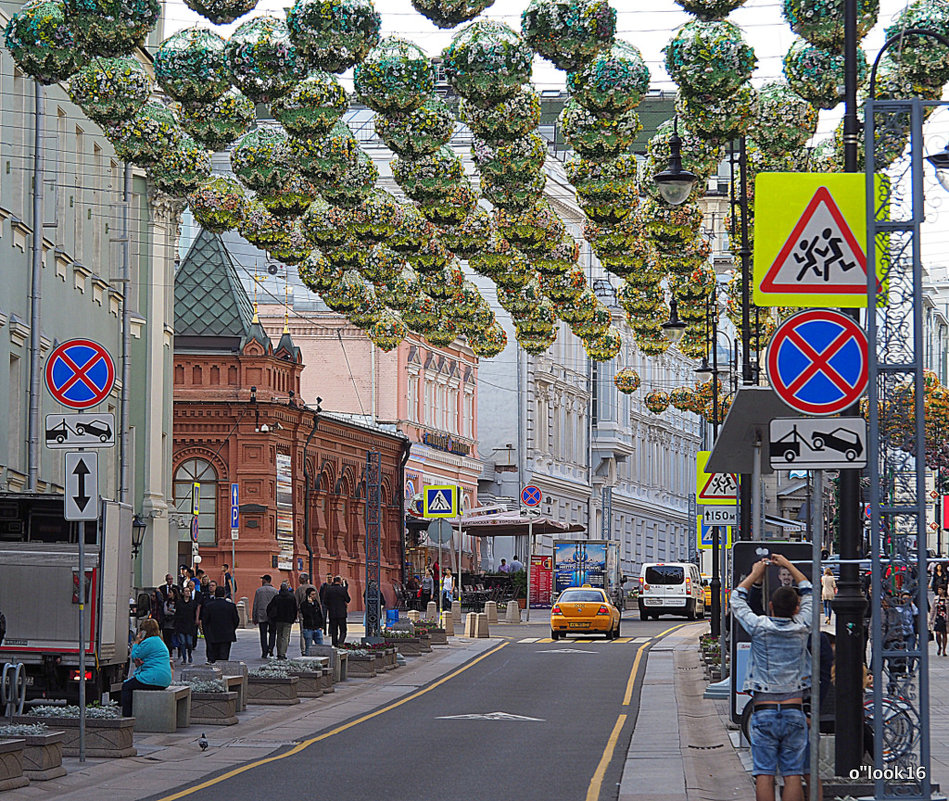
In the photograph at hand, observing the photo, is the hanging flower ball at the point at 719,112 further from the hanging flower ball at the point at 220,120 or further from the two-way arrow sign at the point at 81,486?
the two-way arrow sign at the point at 81,486

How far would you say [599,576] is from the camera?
6166cm

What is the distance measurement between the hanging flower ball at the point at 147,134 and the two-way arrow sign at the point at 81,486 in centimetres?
286

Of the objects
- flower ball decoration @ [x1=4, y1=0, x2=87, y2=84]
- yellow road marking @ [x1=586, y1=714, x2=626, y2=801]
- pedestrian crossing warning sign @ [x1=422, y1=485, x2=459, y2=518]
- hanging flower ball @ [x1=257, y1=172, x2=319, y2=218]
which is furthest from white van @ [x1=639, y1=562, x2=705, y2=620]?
flower ball decoration @ [x1=4, y1=0, x2=87, y2=84]

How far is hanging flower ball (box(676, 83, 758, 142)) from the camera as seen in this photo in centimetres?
1467

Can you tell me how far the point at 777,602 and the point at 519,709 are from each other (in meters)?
13.5

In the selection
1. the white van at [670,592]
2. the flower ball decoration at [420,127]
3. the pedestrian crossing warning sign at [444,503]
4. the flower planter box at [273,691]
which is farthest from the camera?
the white van at [670,592]

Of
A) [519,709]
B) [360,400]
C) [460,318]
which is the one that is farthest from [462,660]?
[360,400]

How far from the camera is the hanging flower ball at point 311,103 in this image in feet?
50.0

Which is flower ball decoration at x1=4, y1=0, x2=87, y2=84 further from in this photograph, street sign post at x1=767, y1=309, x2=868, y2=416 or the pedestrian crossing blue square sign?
the pedestrian crossing blue square sign

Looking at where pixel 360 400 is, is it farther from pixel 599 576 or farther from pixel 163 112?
pixel 163 112

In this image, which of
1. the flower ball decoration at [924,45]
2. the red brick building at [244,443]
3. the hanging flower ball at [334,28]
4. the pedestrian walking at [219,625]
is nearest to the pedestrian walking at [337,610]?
the pedestrian walking at [219,625]

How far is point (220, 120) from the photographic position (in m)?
15.1

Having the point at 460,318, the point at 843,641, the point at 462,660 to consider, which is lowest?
the point at 462,660

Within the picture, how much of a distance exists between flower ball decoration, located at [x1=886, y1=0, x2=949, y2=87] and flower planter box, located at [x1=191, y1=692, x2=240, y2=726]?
11.5 meters
